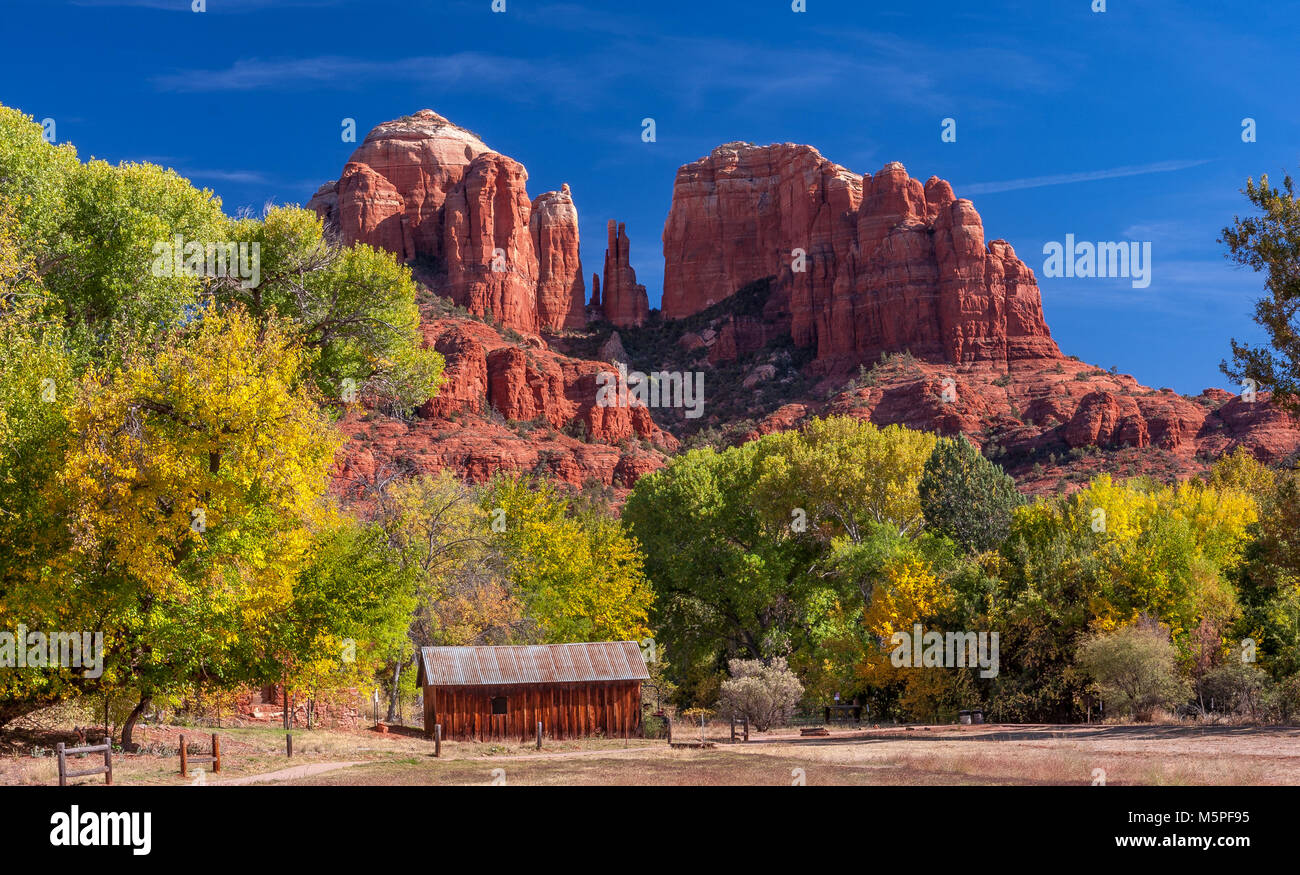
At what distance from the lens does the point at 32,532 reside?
25391mm

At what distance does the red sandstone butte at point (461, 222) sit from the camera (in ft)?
514

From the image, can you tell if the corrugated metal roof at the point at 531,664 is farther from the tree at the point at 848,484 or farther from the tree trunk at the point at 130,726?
the tree at the point at 848,484

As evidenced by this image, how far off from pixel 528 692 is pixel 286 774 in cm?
1437

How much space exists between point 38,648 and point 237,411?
21.5 ft

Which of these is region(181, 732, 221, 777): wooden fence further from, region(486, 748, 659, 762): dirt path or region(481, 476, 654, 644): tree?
region(481, 476, 654, 644): tree

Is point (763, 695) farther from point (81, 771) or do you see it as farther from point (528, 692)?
point (81, 771)

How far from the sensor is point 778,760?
28.2 m

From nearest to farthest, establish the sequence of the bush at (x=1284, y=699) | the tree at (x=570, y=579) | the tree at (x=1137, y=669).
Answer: the bush at (x=1284, y=699)
the tree at (x=1137, y=669)
the tree at (x=570, y=579)

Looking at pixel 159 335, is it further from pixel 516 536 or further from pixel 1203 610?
pixel 1203 610

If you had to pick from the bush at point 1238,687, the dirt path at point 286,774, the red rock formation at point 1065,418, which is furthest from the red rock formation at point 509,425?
the bush at point 1238,687

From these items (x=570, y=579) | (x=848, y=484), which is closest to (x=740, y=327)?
(x=848, y=484)

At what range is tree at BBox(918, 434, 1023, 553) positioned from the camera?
5212 centimetres

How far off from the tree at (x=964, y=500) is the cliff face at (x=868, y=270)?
8112 centimetres
